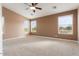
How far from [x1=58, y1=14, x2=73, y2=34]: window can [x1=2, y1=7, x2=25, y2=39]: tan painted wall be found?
13.8 feet

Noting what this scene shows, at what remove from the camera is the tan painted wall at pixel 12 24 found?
8.20 meters

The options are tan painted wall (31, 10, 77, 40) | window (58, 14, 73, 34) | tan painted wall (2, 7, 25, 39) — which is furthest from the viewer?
tan painted wall (2, 7, 25, 39)

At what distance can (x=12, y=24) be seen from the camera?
9.10 m

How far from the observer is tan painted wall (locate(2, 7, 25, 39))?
820 cm

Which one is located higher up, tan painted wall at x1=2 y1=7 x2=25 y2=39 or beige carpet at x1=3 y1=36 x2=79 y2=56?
tan painted wall at x1=2 y1=7 x2=25 y2=39

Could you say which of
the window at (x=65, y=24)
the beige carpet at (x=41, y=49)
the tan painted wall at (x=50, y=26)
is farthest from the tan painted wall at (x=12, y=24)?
the window at (x=65, y=24)

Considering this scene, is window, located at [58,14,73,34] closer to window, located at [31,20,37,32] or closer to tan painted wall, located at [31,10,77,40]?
tan painted wall, located at [31,10,77,40]

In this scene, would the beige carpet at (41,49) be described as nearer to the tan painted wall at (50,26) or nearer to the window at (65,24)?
the tan painted wall at (50,26)

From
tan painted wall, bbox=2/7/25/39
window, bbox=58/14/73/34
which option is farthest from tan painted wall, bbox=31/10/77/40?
tan painted wall, bbox=2/7/25/39

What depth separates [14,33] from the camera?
9.48 metres

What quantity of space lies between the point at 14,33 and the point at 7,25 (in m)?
1.36

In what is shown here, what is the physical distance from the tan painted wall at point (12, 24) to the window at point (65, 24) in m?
4.20

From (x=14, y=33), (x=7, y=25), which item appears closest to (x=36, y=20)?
(x=14, y=33)

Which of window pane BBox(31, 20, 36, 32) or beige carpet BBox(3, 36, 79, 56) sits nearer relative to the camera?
beige carpet BBox(3, 36, 79, 56)
